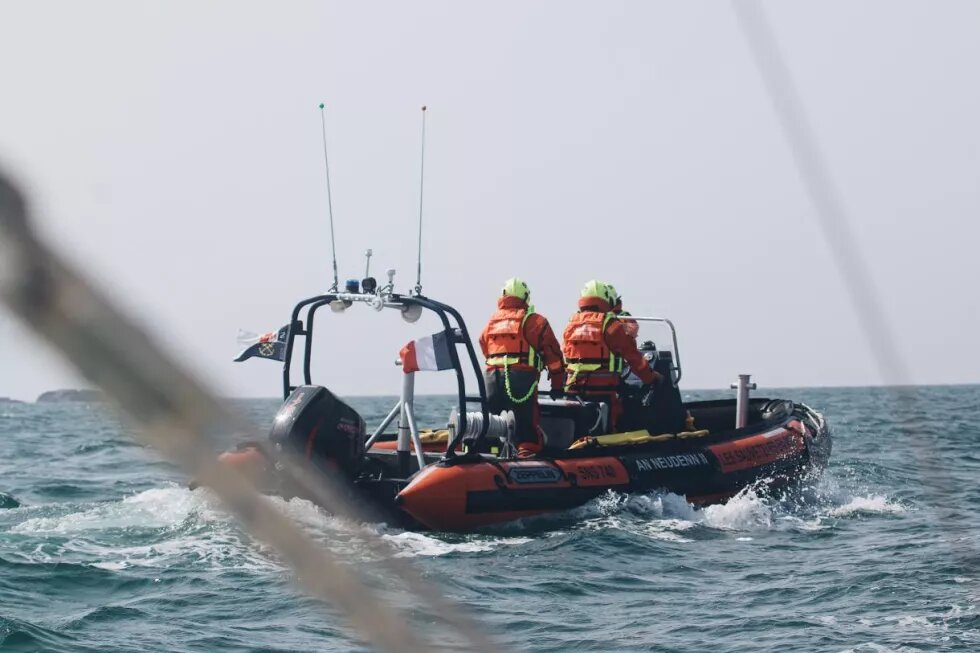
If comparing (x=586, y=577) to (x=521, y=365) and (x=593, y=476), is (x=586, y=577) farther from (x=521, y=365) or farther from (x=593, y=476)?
(x=521, y=365)

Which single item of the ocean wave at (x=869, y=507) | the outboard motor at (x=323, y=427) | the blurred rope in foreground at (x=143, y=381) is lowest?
the ocean wave at (x=869, y=507)

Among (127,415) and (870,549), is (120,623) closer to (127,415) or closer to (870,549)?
(870,549)

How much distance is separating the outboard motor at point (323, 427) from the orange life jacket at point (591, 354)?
9.54ft

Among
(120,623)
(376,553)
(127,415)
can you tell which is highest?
(127,415)

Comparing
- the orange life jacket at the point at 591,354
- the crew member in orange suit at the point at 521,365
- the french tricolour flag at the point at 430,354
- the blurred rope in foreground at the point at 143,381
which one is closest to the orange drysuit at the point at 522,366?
the crew member in orange suit at the point at 521,365

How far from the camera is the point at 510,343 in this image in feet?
34.5

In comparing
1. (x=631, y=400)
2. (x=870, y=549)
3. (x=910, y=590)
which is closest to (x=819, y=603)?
(x=910, y=590)

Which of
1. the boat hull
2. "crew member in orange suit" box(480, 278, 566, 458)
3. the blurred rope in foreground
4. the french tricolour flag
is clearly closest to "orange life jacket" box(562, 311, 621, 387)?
"crew member in orange suit" box(480, 278, 566, 458)

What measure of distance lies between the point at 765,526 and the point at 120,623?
5619 millimetres

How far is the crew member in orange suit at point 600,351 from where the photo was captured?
36.4 ft

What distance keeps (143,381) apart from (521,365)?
9702 mm

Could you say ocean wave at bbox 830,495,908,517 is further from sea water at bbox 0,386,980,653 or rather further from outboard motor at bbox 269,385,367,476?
outboard motor at bbox 269,385,367,476

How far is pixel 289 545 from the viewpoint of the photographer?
839mm

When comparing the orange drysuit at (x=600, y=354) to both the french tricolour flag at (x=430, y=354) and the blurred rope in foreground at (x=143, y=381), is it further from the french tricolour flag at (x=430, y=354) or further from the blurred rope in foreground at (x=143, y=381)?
the blurred rope in foreground at (x=143, y=381)
